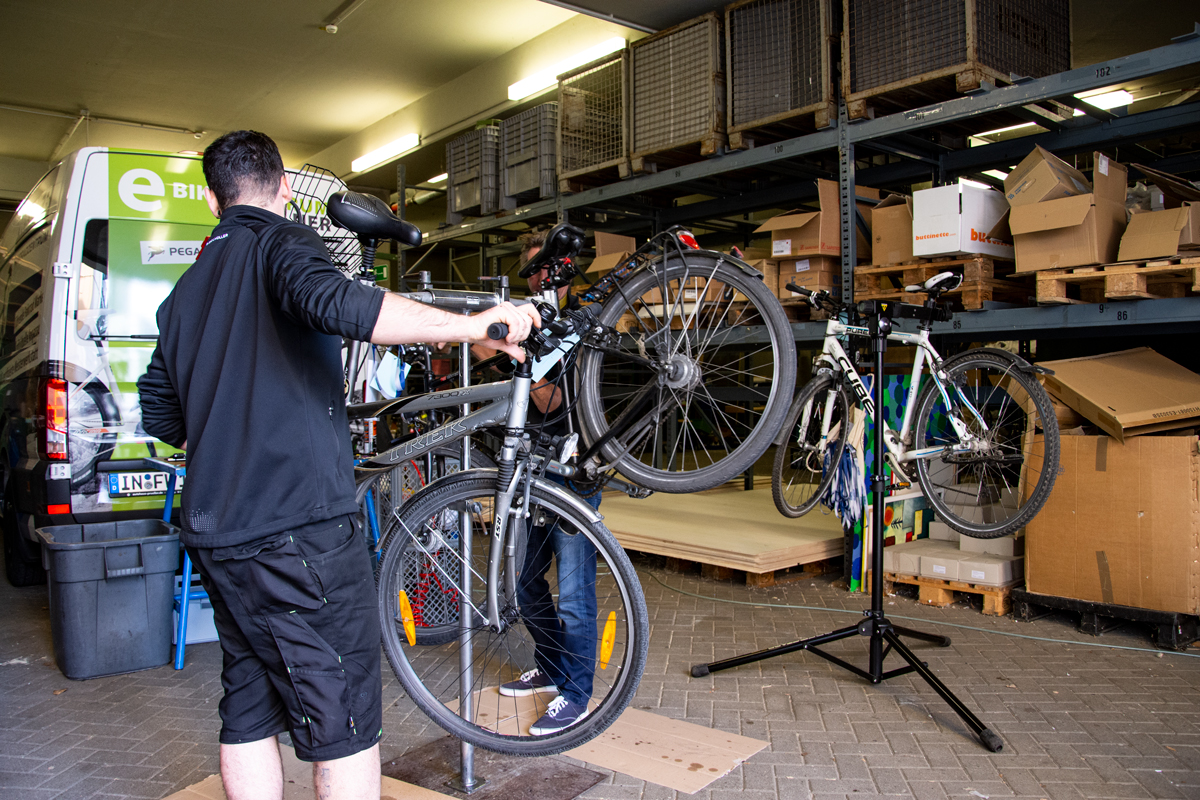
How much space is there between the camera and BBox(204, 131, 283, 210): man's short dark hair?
7.18 feet

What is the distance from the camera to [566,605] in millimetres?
3254

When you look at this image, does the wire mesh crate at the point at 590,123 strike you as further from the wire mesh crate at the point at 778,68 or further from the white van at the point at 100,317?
the white van at the point at 100,317

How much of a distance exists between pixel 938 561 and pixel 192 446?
4.61 m

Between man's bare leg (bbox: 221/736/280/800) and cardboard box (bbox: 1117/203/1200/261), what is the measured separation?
4.63m

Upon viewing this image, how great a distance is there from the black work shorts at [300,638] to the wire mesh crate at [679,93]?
485 centimetres

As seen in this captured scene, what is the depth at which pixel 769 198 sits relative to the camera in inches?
292

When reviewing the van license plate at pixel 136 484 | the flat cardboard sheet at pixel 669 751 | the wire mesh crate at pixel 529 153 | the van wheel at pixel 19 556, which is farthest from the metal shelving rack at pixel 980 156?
the van wheel at pixel 19 556

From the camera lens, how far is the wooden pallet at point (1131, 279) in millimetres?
4289

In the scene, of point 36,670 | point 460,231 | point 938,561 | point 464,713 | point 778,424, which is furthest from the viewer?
point 460,231

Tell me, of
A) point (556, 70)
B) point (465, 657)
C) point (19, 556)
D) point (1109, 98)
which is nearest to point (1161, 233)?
point (465, 657)

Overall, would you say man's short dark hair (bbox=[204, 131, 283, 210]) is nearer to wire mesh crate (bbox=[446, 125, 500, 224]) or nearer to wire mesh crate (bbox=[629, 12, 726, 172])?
wire mesh crate (bbox=[629, 12, 726, 172])

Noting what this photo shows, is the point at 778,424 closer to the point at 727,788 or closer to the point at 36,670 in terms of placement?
the point at 727,788

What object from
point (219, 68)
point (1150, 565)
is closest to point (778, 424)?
point (1150, 565)

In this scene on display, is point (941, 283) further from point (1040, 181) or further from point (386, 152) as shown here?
point (386, 152)
